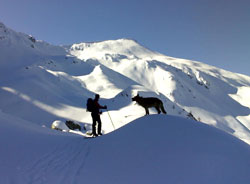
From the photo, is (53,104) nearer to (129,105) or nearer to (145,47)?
(129,105)

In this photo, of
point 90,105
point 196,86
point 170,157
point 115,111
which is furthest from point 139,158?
point 196,86

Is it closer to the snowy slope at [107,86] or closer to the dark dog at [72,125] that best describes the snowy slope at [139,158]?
the snowy slope at [107,86]

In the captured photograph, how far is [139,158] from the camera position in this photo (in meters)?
6.30

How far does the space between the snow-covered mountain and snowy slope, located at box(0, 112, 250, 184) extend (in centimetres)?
3

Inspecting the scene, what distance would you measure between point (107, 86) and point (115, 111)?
24025mm

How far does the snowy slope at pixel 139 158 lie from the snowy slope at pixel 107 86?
23.6 m

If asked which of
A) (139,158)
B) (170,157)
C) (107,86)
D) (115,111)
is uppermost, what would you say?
(170,157)

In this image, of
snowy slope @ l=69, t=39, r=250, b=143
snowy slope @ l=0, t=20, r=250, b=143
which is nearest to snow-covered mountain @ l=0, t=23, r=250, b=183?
snowy slope @ l=0, t=20, r=250, b=143

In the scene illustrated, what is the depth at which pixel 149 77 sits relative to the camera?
113 m

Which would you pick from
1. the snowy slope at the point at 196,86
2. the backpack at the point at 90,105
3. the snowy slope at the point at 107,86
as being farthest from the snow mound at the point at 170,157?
the snowy slope at the point at 196,86

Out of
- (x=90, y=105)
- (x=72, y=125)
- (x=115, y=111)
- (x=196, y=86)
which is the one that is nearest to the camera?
(x=90, y=105)

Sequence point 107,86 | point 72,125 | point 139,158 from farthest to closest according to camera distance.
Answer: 1. point 107,86
2. point 72,125
3. point 139,158

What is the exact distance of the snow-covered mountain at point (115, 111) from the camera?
19.7 feet

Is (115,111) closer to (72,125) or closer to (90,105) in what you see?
(72,125)
